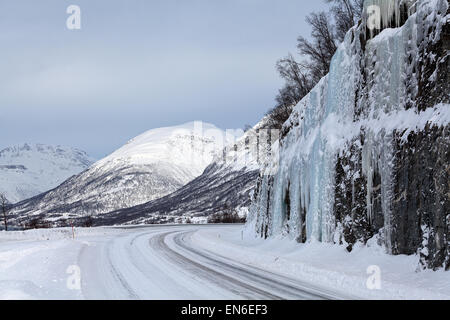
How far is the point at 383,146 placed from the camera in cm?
1329

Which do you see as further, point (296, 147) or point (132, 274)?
point (296, 147)

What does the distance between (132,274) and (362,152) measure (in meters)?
8.38

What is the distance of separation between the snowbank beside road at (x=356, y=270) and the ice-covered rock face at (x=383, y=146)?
40 cm

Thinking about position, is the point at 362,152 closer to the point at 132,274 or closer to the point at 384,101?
the point at 384,101

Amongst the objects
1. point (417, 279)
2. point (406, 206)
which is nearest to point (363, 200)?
point (406, 206)

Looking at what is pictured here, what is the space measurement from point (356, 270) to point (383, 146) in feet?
12.7

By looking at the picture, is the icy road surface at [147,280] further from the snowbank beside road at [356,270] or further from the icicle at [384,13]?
the icicle at [384,13]

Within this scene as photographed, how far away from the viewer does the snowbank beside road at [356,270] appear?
9383 mm
